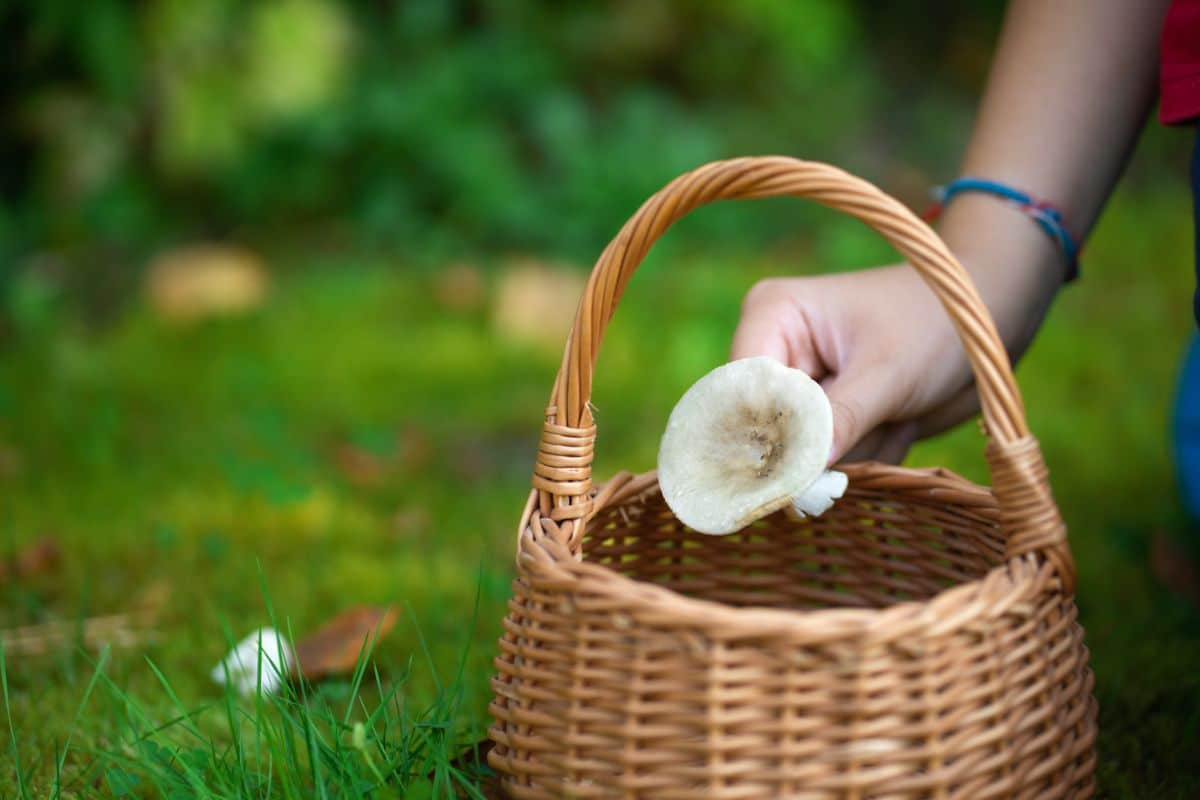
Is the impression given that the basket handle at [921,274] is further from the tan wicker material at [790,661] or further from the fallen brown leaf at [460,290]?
the fallen brown leaf at [460,290]

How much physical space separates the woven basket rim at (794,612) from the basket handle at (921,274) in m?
0.05

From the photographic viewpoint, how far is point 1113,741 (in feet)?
4.20

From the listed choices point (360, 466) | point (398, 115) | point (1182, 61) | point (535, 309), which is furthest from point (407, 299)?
point (1182, 61)

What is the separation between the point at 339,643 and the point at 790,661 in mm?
740

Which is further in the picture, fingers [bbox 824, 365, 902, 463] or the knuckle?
the knuckle

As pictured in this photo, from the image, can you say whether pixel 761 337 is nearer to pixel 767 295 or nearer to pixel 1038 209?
pixel 767 295

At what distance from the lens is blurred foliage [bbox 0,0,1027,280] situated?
11.1ft

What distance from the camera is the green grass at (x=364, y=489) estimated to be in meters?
1.21

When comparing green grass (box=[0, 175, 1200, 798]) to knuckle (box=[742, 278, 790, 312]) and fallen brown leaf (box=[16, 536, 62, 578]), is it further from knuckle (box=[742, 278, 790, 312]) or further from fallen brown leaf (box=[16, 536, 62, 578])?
knuckle (box=[742, 278, 790, 312])

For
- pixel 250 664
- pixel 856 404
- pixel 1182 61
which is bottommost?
pixel 250 664

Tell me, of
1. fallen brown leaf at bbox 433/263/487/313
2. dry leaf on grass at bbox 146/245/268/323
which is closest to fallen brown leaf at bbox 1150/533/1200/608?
fallen brown leaf at bbox 433/263/487/313

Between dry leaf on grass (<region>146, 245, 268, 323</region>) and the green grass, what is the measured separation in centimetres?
10

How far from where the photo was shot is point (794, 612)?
935 millimetres

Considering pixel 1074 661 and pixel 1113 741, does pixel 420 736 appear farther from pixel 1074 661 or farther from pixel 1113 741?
pixel 1113 741
